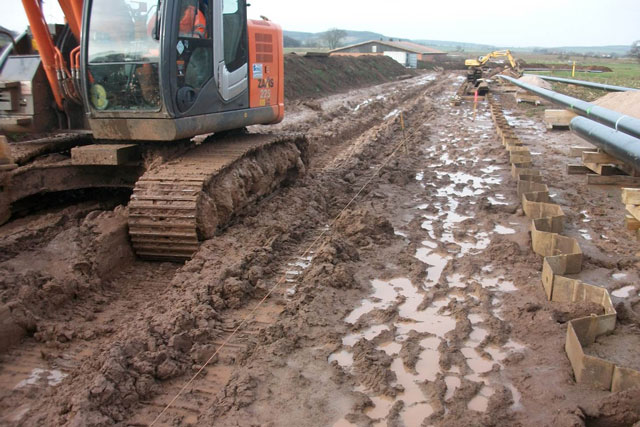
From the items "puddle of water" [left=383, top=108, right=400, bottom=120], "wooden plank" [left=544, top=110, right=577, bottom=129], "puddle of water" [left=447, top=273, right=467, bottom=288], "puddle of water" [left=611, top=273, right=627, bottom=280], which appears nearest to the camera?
"puddle of water" [left=447, top=273, right=467, bottom=288]

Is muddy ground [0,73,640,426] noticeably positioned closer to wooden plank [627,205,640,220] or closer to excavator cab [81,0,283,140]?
wooden plank [627,205,640,220]

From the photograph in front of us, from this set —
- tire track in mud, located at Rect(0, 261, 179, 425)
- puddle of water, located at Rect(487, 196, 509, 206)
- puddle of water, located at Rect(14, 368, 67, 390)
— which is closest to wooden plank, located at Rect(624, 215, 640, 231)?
puddle of water, located at Rect(487, 196, 509, 206)

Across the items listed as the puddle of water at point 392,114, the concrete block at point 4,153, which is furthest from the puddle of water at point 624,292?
the puddle of water at point 392,114

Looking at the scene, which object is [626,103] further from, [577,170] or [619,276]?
[619,276]

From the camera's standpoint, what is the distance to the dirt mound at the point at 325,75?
24766mm

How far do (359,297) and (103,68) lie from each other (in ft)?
11.3

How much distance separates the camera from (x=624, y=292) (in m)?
5.14

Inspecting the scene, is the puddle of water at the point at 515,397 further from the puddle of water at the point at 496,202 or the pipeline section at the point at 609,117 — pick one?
the pipeline section at the point at 609,117

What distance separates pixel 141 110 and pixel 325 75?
24.6 m

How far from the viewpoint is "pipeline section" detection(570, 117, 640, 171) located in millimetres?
7856

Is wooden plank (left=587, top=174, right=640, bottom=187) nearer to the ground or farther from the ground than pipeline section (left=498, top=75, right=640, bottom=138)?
nearer to the ground

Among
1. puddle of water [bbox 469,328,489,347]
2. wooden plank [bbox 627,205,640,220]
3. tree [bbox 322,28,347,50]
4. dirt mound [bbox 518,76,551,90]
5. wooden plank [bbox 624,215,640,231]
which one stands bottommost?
puddle of water [bbox 469,328,489,347]

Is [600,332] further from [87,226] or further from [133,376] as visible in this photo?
[87,226]

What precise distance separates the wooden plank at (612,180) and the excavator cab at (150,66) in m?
6.37
